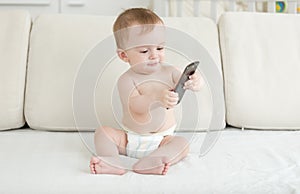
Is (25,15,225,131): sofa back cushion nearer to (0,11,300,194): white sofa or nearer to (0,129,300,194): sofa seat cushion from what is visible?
(0,11,300,194): white sofa

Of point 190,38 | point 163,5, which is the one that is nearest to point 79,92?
point 190,38

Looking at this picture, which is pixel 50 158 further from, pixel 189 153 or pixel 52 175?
pixel 189 153

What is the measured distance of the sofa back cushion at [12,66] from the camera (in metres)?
1.67

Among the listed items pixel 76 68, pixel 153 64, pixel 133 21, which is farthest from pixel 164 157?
pixel 76 68

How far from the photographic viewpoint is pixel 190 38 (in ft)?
5.74

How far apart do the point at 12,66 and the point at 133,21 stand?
0.56 m

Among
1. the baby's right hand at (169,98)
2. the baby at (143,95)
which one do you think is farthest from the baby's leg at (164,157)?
the baby's right hand at (169,98)

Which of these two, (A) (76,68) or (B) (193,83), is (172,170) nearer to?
(B) (193,83)

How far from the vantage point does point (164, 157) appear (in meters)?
1.23

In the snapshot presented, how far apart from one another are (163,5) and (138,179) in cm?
144

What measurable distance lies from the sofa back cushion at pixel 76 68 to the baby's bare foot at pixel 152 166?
1.04ft

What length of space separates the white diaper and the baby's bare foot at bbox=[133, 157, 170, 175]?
0.09 m

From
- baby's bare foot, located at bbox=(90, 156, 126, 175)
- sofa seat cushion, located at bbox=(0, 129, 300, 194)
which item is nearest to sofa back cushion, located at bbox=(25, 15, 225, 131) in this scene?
sofa seat cushion, located at bbox=(0, 129, 300, 194)

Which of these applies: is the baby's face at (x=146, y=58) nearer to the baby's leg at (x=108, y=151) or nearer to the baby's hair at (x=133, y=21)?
the baby's hair at (x=133, y=21)
